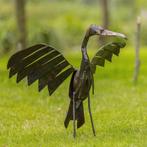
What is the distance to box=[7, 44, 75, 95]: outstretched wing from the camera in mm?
8117

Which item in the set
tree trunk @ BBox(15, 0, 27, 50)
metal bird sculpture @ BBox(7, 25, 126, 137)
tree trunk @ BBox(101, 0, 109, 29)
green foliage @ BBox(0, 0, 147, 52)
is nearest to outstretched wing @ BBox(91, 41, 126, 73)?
metal bird sculpture @ BBox(7, 25, 126, 137)

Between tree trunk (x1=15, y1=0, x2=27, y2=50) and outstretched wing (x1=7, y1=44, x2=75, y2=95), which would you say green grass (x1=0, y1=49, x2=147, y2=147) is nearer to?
outstretched wing (x1=7, y1=44, x2=75, y2=95)

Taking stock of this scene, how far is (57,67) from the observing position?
27.3 feet

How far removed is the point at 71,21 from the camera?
119 ft

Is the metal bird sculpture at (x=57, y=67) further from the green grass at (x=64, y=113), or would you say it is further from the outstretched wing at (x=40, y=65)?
the green grass at (x=64, y=113)

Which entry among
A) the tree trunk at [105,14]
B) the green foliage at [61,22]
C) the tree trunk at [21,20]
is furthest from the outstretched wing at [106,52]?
the tree trunk at [105,14]

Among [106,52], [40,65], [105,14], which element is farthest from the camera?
[105,14]

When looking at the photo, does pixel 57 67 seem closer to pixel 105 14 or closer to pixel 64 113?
pixel 64 113

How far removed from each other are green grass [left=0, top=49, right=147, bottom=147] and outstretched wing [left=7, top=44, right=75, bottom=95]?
87 centimetres

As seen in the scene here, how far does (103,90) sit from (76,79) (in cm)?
604

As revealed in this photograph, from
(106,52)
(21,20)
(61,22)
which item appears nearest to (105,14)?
(21,20)

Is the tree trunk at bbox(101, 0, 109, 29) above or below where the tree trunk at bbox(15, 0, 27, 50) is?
below

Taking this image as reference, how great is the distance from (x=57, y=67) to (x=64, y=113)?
280 centimetres

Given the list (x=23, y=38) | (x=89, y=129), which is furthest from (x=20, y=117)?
(x=23, y=38)
